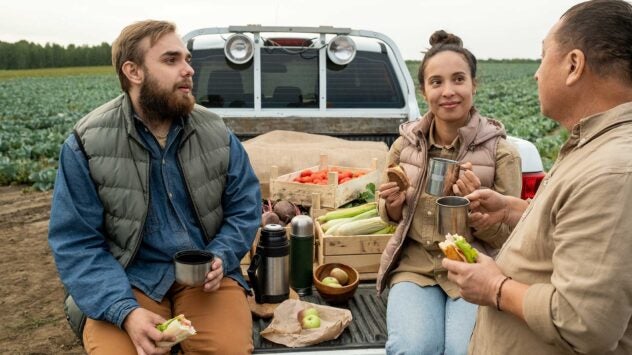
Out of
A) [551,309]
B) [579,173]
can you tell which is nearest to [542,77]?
A: [579,173]

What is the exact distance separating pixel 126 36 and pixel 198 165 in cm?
82

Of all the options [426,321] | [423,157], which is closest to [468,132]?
[423,157]

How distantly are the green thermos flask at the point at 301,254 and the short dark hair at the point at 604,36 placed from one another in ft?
7.30

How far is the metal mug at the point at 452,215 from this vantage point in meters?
2.52

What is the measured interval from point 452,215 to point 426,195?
0.65 meters

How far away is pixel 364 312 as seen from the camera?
11.4 ft

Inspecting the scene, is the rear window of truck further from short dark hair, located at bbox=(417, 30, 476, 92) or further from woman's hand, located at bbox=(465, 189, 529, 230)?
woman's hand, located at bbox=(465, 189, 529, 230)

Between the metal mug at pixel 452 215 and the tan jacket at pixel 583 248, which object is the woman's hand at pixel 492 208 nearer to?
the metal mug at pixel 452 215

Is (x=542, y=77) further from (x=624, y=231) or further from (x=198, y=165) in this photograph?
(x=198, y=165)

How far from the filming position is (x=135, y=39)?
3.24 m

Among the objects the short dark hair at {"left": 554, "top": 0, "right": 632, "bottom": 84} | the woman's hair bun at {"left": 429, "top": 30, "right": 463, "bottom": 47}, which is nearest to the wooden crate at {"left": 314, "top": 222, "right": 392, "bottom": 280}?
the woman's hair bun at {"left": 429, "top": 30, "right": 463, "bottom": 47}

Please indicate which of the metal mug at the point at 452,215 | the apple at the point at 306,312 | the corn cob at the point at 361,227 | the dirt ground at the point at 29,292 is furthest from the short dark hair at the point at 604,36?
the dirt ground at the point at 29,292

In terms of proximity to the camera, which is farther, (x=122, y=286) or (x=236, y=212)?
(x=236, y=212)

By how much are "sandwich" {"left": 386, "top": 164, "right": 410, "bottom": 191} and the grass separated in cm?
7531
